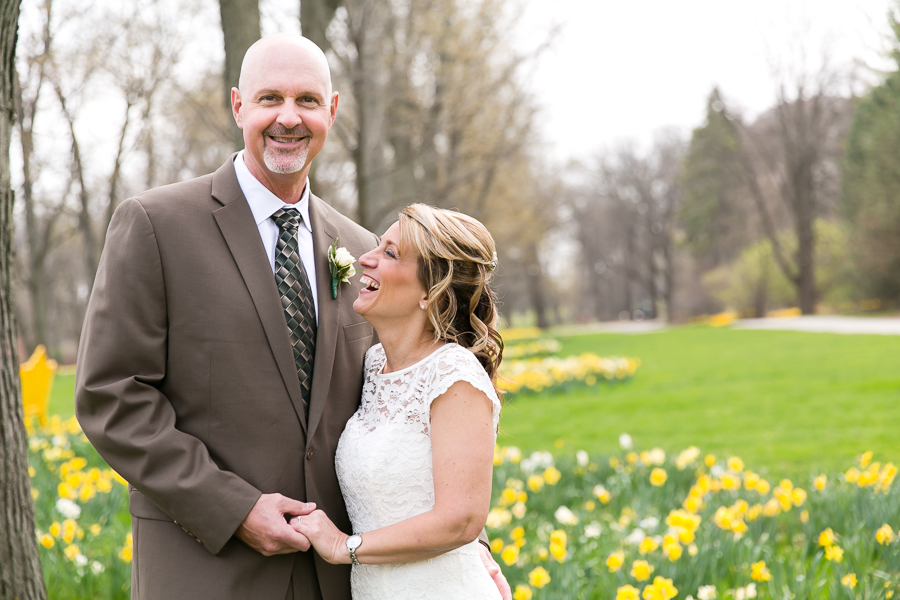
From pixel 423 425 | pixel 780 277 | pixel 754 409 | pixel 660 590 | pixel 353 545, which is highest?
pixel 780 277

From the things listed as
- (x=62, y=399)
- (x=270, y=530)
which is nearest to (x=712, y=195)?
(x=62, y=399)

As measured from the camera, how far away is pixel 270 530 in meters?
1.87

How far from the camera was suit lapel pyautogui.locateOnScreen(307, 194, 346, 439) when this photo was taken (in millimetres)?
2084

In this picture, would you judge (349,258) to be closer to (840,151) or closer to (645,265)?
(840,151)

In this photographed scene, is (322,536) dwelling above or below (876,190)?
below

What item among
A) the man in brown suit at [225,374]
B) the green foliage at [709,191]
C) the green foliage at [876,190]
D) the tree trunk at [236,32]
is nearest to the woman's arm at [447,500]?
the man in brown suit at [225,374]

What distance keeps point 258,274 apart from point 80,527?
9.54 feet

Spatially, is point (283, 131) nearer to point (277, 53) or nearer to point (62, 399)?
point (277, 53)

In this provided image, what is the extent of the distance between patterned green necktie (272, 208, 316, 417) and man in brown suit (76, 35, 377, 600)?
0.10 feet

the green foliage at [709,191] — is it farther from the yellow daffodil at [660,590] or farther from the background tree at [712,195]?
the yellow daffodil at [660,590]

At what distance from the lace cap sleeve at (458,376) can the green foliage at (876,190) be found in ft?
70.6

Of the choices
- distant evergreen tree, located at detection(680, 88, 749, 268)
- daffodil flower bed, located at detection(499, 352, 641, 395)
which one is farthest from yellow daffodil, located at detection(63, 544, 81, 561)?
distant evergreen tree, located at detection(680, 88, 749, 268)

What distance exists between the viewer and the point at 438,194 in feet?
36.7

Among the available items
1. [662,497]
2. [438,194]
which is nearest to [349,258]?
[662,497]
